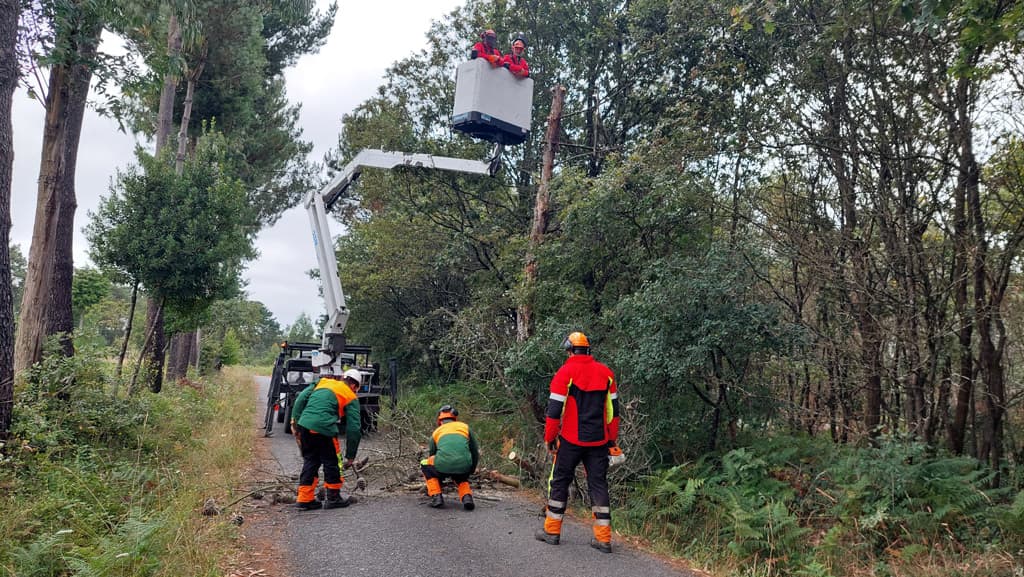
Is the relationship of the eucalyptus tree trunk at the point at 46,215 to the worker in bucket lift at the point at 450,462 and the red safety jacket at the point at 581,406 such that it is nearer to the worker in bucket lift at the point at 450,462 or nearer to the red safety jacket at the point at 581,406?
the worker in bucket lift at the point at 450,462

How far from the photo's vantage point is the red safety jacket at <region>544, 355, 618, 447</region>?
6.18 meters

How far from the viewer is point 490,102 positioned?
10.2m

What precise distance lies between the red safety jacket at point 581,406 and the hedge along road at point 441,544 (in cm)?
101

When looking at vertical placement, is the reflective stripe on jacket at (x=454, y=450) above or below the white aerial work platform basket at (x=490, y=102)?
below

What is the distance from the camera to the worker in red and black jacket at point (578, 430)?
6.14 m

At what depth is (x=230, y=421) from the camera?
13930 millimetres

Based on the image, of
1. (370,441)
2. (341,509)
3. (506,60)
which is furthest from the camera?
(370,441)

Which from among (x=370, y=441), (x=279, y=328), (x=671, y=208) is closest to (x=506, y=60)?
(x=671, y=208)

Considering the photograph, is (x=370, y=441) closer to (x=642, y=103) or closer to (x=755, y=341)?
(x=755, y=341)

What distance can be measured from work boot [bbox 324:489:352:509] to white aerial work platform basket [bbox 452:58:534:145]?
5680 mm

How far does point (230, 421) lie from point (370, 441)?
14.2 ft

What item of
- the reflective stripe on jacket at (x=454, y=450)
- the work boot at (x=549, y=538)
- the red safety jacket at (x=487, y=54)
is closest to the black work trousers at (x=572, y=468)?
the work boot at (x=549, y=538)

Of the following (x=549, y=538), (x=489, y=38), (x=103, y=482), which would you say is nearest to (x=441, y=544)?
(x=549, y=538)

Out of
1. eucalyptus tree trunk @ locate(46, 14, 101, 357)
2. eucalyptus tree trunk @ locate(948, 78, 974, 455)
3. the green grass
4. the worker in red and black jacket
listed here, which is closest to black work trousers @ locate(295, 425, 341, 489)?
the green grass
